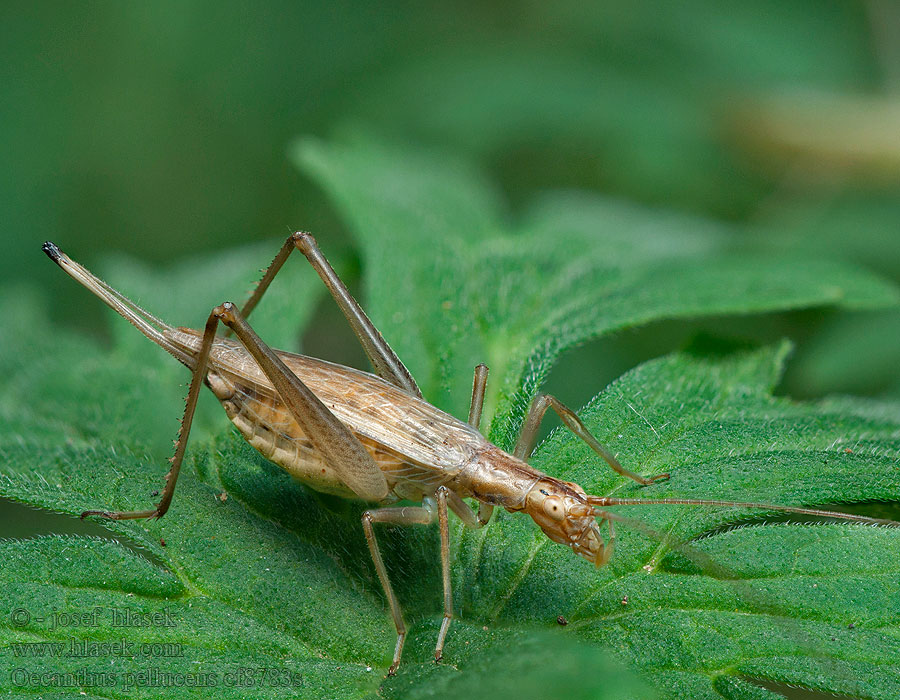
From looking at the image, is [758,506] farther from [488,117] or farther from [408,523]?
[488,117]

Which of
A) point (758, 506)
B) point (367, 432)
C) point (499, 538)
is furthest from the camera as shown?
point (367, 432)

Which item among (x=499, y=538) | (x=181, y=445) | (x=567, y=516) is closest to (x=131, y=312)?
(x=181, y=445)

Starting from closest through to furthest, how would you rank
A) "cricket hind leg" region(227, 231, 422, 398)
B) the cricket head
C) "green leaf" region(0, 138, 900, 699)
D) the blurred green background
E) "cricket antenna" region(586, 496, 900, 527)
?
"green leaf" region(0, 138, 900, 699) → "cricket antenna" region(586, 496, 900, 527) → the cricket head → "cricket hind leg" region(227, 231, 422, 398) → the blurred green background

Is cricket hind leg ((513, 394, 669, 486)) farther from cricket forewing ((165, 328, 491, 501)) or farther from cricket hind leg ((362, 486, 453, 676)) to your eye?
cricket hind leg ((362, 486, 453, 676))

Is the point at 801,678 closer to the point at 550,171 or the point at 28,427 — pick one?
the point at 28,427

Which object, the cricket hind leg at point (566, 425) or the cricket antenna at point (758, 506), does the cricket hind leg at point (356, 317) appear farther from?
the cricket antenna at point (758, 506)

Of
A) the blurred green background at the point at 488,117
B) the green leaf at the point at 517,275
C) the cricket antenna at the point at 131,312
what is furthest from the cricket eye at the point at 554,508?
the blurred green background at the point at 488,117

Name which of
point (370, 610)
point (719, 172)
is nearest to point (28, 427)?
point (370, 610)

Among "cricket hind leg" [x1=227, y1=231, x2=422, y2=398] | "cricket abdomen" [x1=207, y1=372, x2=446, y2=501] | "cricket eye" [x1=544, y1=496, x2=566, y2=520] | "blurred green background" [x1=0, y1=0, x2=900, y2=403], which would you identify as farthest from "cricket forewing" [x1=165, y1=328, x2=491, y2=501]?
"blurred green background" [x1=0, y1=0, x2=900, y2=403]
